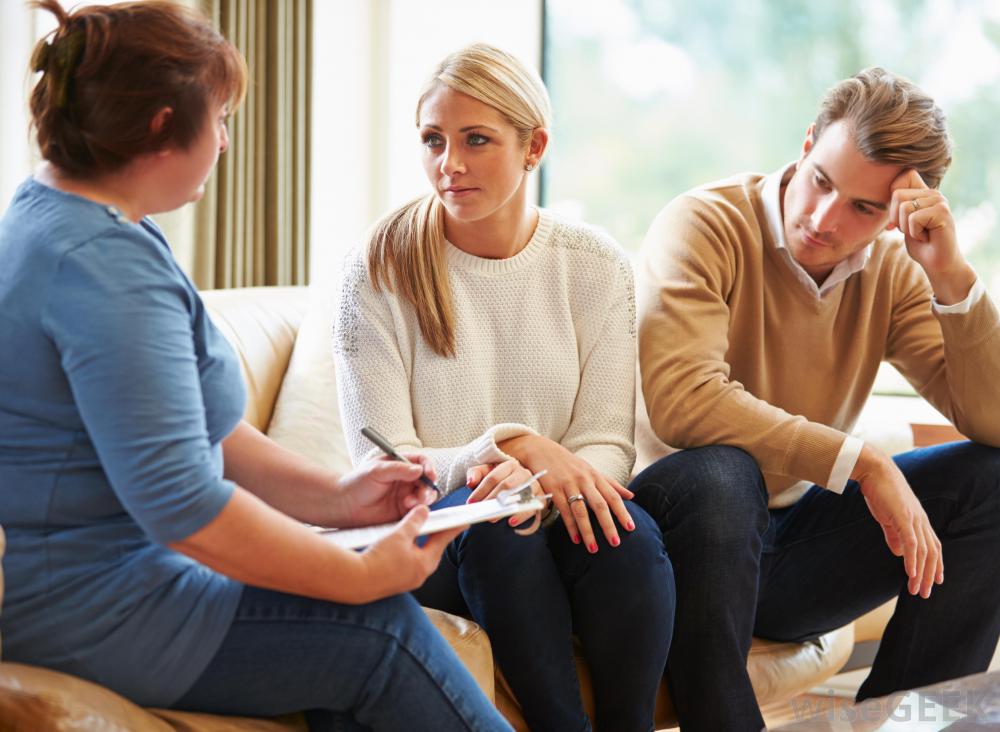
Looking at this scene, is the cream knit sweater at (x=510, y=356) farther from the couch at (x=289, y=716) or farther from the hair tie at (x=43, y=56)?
the hair tie at (x=43, y=56)

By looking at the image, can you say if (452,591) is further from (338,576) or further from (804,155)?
(804,155)

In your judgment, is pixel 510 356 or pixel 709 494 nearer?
pixel 709 494

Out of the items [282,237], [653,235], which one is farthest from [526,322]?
[282,237]

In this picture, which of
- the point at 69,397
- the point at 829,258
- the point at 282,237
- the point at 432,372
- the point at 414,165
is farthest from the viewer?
the point at 414,165

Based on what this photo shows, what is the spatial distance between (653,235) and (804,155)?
274 millimetres

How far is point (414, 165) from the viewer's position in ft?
11.8

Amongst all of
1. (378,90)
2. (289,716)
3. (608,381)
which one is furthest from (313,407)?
(378,90)

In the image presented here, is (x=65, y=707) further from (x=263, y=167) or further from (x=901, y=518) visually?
(x=263, y=167)

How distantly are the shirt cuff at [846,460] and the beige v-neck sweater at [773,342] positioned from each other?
0.04ft

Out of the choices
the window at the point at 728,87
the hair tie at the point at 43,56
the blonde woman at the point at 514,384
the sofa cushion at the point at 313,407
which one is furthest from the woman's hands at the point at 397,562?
the window at the point at 728,87

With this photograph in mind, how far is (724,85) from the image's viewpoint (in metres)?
3.50

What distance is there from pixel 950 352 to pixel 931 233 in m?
0.20

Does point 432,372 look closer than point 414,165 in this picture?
Yes

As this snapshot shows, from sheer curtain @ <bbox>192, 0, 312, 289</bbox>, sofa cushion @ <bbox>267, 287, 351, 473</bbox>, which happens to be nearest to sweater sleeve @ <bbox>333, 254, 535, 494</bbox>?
sofa cushion @ <bbox>267, 287, 351, 473</bbox>
